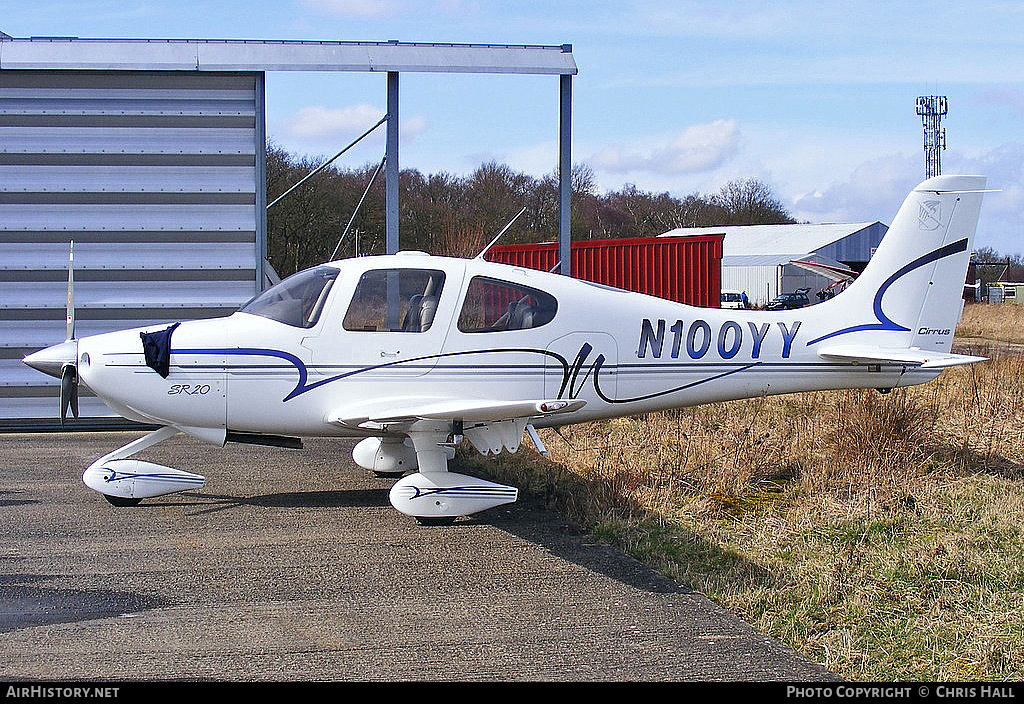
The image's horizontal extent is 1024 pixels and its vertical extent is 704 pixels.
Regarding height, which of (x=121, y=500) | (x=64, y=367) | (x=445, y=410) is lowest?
(x=121, y=500)

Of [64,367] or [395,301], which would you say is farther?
[395,301]

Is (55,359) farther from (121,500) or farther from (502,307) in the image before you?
(502,307)

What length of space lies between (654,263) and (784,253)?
145 ft

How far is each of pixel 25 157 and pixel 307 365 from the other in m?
6.81

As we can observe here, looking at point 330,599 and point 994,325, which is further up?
point 994,325

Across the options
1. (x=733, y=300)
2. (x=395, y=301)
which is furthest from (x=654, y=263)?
(x=733, y=300)

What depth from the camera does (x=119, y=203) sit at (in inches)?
480

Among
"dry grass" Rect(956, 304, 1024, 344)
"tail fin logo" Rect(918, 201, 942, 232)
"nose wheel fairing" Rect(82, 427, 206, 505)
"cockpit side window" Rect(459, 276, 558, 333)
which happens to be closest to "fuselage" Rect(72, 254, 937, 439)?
"cockpit side window" Rect(459, 276, 558, 333)

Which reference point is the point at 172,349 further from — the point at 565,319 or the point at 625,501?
the point at 625,501

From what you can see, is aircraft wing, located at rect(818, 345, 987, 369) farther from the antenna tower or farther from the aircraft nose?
the antenna tower

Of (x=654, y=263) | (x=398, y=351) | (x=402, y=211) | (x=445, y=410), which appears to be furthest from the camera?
(x=402, y=211)

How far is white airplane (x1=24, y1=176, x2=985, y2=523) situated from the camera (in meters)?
7.26

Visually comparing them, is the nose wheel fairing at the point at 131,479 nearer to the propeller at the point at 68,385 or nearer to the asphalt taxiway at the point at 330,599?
the asphalt taxiway at the point at 330,599

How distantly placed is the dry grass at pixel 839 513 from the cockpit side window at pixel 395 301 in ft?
6.12
